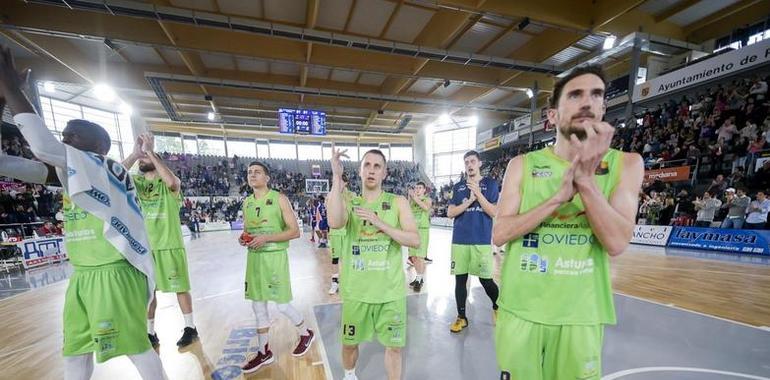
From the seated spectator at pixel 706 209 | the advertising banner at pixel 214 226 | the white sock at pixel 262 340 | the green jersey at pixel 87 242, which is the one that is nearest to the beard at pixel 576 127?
the green jersey at pixel 87 242

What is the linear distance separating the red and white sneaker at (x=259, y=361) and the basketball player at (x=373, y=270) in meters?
1.28

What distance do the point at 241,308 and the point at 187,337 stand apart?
1264mm

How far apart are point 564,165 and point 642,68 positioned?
17.7 metres

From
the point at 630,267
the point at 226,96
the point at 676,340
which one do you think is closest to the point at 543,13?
the point at 630,267

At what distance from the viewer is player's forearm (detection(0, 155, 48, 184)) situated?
5.38 ft

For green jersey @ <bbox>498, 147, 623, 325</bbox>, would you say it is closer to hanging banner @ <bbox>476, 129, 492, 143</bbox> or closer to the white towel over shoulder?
the white towel over shoulder

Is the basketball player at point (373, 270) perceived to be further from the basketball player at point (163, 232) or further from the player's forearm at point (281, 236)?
the basketball player at point (163, 232)

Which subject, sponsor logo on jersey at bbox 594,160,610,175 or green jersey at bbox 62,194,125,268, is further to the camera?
green jersey at bbox 62,194,125,268

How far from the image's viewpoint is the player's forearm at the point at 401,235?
7.21 feet

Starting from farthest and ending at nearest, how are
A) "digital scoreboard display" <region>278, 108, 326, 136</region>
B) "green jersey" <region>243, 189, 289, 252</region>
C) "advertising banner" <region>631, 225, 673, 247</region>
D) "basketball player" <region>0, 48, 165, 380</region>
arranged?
"digital scoreboard display" <region>278, 108, 326, 136</region> → "advertising banner" <region>631, 225, 673, 247</region> → "green jersey" <region>243, 189, 289, 252</region> → "basketball player" <region>0, 48, 165, 380</region>

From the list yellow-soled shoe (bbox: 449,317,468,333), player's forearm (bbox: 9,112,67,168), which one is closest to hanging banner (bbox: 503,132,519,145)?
yellow-soled shoe (bbox: 449,317,468,333)

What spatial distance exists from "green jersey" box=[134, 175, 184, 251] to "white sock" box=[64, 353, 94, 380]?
5.93ft

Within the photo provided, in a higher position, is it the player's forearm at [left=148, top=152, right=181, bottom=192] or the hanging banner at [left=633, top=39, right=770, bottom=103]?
the hanging banner at [left=633, top=39, right=770, bottom=103]

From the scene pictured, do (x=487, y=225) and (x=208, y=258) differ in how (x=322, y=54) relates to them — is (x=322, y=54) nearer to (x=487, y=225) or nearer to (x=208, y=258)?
(x=208, y=258)
